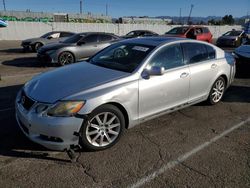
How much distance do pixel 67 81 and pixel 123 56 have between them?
1217mm

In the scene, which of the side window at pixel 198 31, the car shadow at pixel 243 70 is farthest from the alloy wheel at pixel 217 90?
the side window at pixel 198 31

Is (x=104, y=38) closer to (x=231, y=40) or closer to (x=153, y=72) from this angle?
(x=153, y=72)

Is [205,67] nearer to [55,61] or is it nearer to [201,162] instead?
[201,162]

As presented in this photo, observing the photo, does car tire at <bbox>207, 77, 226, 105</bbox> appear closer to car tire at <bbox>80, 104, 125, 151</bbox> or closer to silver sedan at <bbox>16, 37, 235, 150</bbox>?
silver sedan at <bbox>16, 37, 235, 150</bbox>

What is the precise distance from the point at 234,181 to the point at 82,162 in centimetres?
190

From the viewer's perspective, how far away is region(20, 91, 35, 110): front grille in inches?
141

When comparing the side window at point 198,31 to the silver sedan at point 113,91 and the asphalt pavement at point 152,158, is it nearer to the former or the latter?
the silver sedan at point 113,91

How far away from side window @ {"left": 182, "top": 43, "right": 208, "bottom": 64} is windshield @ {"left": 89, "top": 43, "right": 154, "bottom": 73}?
824 mm

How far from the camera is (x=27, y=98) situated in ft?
12.2

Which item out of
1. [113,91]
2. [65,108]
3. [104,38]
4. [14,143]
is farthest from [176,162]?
[104,38]

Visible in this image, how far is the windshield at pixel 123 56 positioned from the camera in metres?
4.30

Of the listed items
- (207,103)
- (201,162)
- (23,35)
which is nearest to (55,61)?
(207,103)

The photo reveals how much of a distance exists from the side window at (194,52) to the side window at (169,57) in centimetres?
18

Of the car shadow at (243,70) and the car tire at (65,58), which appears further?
the car tire at (65,58)
